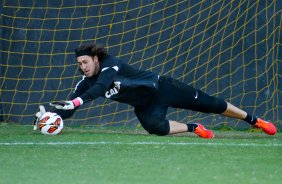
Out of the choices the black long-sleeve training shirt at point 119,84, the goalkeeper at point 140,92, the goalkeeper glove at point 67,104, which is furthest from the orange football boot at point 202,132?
the goalkeeper glove at point 67,104

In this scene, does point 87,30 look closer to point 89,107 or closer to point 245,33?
point 89,107

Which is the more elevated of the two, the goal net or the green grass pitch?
the goal net

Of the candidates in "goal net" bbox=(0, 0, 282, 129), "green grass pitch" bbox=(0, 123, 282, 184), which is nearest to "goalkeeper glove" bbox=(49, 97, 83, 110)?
"green grass pitch" bbox=(0, 123, 282, 184)

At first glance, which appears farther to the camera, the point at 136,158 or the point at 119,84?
the point at 119,84

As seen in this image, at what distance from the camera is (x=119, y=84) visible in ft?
33.0

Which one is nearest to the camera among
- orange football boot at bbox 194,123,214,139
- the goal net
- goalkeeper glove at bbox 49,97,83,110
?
goalkeeper glove at bbox 49,97,83,110

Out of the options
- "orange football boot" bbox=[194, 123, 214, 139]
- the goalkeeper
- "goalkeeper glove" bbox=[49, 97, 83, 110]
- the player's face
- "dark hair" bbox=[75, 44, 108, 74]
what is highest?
"dark hair" bbox=[75, 44, 108, 74]

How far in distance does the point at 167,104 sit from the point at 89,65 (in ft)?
3.69

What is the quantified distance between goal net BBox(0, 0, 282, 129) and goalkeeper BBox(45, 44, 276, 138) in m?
2.41

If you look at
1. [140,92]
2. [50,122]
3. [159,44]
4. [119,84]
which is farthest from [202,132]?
[159,44]

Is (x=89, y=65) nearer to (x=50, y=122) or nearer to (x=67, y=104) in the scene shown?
(x=67, y=104)

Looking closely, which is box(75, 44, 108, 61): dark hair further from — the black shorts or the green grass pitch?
the green grass pitch

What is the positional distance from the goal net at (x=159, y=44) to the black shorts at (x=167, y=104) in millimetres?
2710

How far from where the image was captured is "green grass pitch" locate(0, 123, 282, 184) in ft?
24.2
